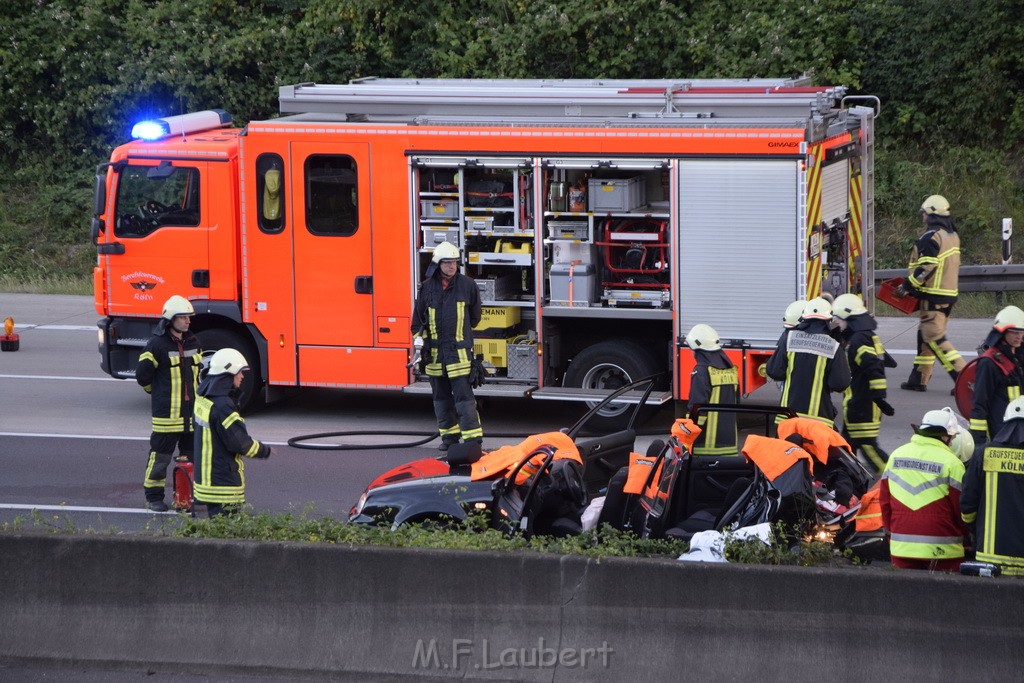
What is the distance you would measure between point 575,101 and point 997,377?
442cm

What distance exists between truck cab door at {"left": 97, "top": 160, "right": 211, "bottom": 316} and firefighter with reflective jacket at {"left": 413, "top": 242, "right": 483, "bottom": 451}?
259 cm

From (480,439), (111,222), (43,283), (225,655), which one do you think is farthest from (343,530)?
(43,283)

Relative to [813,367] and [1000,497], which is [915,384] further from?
[1000,497]

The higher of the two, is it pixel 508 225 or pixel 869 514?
pixel 508 225

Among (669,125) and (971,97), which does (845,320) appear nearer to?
(669,125)

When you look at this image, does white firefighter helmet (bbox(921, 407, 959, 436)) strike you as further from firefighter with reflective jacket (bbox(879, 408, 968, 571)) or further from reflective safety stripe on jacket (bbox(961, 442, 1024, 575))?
reflective safety stripe on jacket (bbox(961, 442, 1024, 575))

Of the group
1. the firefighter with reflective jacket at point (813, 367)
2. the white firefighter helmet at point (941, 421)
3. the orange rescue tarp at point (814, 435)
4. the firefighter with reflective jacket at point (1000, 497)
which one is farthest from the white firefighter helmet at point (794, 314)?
the firefighter with reflective jacket at point (1000, 497)

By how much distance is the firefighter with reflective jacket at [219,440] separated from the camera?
Result: 8.02 metres

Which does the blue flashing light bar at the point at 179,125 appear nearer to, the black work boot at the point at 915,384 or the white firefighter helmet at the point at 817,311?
the white firefighter helmet at the point at 817,311

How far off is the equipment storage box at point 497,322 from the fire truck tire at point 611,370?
645 millimetres

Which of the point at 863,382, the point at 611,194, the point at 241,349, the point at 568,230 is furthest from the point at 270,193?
the point at 863,382

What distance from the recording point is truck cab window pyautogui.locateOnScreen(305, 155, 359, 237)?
1184cm

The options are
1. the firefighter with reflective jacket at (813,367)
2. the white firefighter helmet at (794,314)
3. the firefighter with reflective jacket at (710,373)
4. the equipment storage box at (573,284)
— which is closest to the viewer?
the firefighter with reflective jacket at (813,367)

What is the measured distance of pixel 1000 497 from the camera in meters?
6.20
